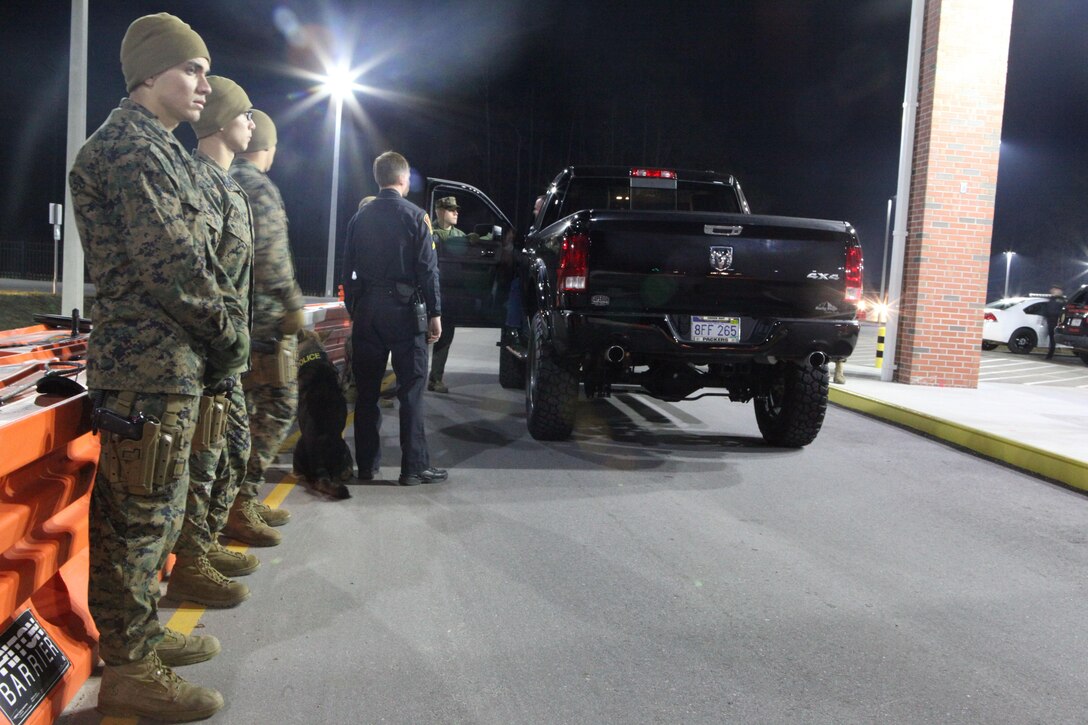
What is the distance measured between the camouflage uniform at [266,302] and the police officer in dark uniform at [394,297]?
1005mm

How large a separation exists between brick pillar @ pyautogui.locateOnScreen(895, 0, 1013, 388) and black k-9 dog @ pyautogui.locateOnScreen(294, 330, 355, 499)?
8553 mm

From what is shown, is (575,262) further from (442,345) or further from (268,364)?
(442,345)

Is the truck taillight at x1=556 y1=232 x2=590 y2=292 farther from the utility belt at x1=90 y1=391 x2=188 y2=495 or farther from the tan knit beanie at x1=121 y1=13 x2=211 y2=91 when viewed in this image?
the utility belt at x1=90 y1=391 x2=188 y2=495

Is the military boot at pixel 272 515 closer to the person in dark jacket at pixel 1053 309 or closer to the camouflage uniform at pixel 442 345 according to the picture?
the camouflage uniform at pixel 442 345

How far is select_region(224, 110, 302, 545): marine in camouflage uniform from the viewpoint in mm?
4488

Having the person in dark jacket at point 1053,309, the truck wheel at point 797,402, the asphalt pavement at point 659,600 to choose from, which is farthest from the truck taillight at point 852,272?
the person in dark jacket at point 1053,309

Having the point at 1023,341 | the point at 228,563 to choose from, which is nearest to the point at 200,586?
the point at 228,563

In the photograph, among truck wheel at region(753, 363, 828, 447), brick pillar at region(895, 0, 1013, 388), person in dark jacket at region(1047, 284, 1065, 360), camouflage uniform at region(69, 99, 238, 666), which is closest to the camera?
camouflage uniform at region(69, 99, 238, 666)

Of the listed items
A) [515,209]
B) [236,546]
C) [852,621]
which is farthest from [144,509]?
[515,209]

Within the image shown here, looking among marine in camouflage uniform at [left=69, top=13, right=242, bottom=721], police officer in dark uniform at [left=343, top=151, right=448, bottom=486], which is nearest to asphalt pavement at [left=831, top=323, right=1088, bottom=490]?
police officer in dark uniform at [left=343, top=151, right=448, bottom=486]

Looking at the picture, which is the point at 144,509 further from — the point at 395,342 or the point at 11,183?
the point at 11,183

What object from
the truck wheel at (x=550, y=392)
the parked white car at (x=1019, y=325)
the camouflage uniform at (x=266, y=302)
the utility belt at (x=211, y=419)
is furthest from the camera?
the parked white car at (x=1019, y=325)

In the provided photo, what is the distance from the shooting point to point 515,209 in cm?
5156

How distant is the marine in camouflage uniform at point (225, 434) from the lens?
3.21 m
